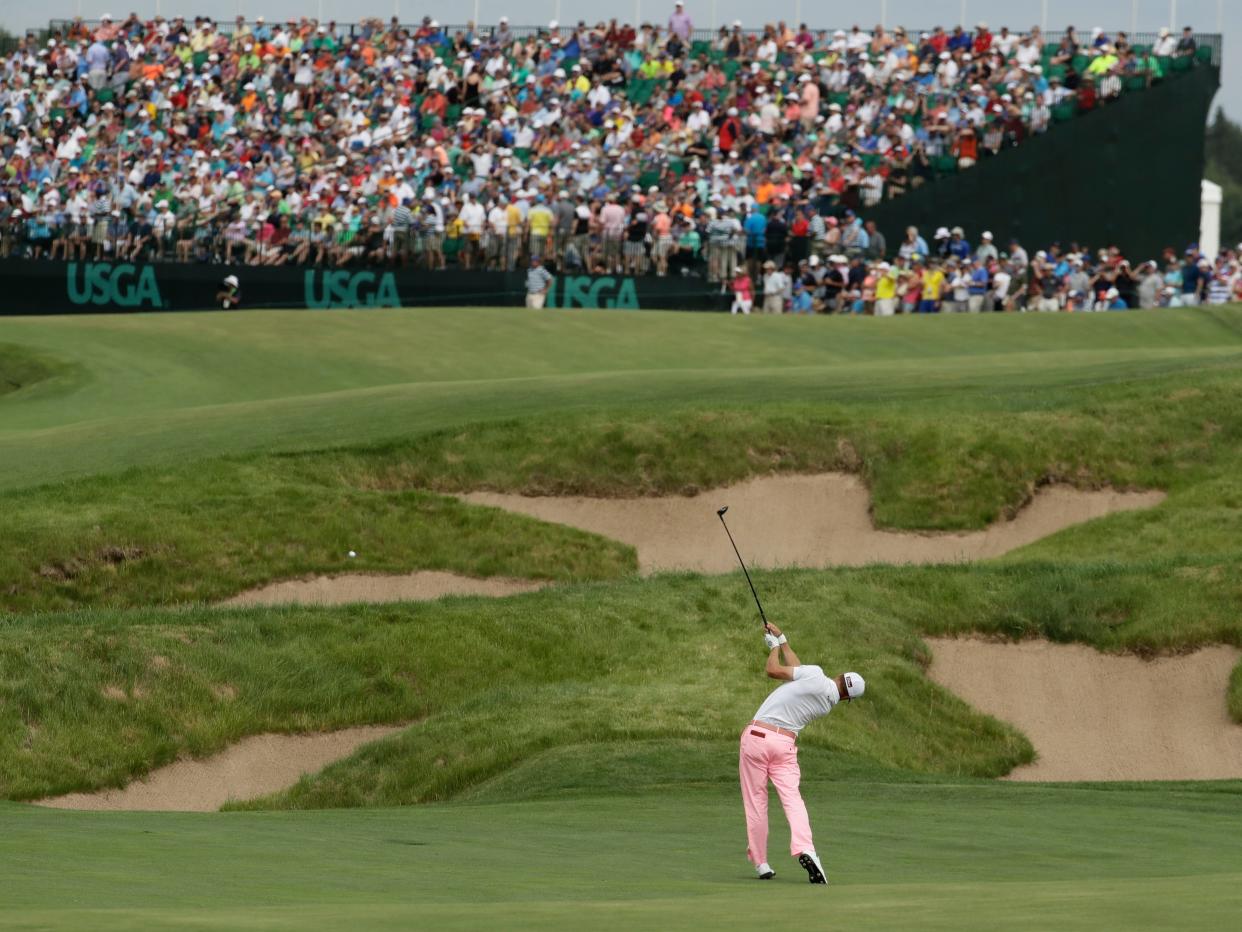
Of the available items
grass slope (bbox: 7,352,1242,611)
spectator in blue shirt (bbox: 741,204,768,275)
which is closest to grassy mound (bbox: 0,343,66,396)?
grass slope (bbox: 7,352,1242,611)

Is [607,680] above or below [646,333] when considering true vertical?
below

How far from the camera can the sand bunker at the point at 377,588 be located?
78.3 ft

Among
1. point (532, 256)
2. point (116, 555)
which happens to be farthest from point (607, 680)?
point (532, 256)

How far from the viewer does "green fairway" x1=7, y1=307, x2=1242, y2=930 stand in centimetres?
1103

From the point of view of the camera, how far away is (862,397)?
3045 cm

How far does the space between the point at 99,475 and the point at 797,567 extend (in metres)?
9.43

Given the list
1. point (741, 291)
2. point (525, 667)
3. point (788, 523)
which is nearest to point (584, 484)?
point (788, 523)

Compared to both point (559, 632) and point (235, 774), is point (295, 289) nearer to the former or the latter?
point (559, 632)

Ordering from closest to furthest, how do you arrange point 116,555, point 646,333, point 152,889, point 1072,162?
point 152,889
point 116,555
point 646,333
point 1072,162

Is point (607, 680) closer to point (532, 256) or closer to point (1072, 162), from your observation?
point (532, 256)

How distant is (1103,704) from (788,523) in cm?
656

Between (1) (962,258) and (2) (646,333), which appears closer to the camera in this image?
(2) (646,333)

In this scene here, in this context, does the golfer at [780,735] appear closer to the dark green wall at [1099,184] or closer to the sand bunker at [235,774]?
the sand bunker at [235,774]

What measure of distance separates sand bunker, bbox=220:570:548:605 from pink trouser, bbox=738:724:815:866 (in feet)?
37.4
